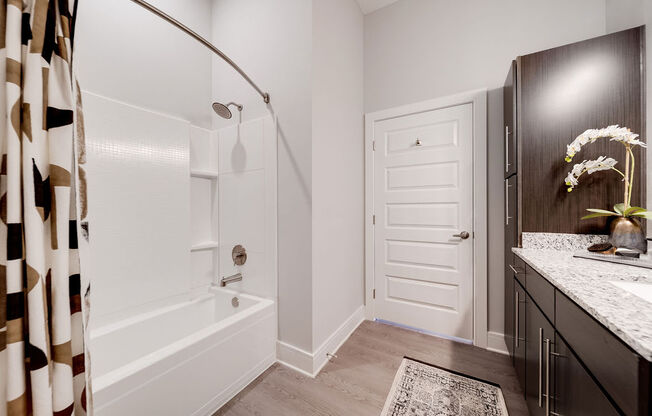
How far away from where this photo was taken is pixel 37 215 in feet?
2.14

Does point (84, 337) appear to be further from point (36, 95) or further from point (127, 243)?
point (127, 243)

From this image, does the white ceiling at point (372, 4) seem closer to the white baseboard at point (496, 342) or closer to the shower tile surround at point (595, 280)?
the shower tile surround at point (595, 280)

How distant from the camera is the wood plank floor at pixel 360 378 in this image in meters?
1.38

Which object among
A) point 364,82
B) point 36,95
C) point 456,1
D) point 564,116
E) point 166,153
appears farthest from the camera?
point 364,82

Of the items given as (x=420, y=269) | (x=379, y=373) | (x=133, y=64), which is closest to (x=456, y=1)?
(x=420, y=269)

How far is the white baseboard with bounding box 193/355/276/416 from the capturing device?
1326 mm

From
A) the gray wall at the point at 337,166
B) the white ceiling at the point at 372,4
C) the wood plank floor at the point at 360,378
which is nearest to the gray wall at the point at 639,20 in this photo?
the wood plank floor at the point at 360,378

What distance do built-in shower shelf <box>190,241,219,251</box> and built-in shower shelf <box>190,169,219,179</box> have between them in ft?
1.93

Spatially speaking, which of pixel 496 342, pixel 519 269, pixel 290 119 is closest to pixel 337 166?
pixel 290 119

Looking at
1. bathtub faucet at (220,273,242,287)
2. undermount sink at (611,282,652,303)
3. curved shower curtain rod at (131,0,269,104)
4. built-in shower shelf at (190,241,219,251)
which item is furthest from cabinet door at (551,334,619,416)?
built-in shower shelf at (190,241,219,251)

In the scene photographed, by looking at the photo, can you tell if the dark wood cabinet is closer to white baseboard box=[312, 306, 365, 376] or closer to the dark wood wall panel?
the dark wood wall panel

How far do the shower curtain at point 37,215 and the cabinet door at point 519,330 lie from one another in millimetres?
1956

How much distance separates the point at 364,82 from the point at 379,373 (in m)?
2.60

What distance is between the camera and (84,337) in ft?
2.51
